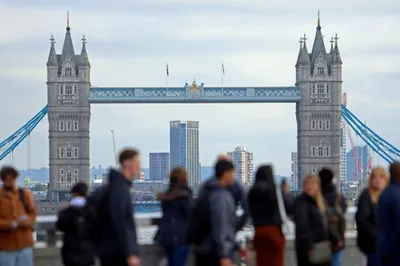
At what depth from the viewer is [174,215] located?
1314cm

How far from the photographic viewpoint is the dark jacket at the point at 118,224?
1065cm

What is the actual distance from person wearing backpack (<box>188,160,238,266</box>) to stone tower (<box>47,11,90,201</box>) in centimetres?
10162

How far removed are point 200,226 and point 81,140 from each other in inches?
4056

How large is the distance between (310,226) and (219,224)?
58.4 inches

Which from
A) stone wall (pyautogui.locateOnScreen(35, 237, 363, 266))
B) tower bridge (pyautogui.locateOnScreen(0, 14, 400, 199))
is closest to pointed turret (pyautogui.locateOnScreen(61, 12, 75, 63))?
tower bridge (pyautogui.locateOnScreen(0, 14, 400, 199))

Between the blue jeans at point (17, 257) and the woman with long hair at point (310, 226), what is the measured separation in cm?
259

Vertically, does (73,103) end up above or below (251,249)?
above

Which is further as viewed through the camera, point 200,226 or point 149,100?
point 149,100

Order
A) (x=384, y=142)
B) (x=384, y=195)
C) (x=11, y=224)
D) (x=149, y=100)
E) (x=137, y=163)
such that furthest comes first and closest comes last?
(x=384, y=142) → (x=149, y=100) → (x=11, y=224) → (x=384, y=195) → (x=137, y=163)

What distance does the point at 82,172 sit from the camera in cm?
11325

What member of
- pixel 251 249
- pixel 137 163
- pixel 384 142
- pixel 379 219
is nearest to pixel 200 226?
pixel 137 163

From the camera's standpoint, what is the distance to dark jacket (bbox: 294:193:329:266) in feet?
39.7

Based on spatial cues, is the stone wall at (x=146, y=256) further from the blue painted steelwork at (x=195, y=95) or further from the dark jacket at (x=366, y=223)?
the blue painted steelwork at (x=195, y=95)

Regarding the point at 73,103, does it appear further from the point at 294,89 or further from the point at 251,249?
the point at 251,249
